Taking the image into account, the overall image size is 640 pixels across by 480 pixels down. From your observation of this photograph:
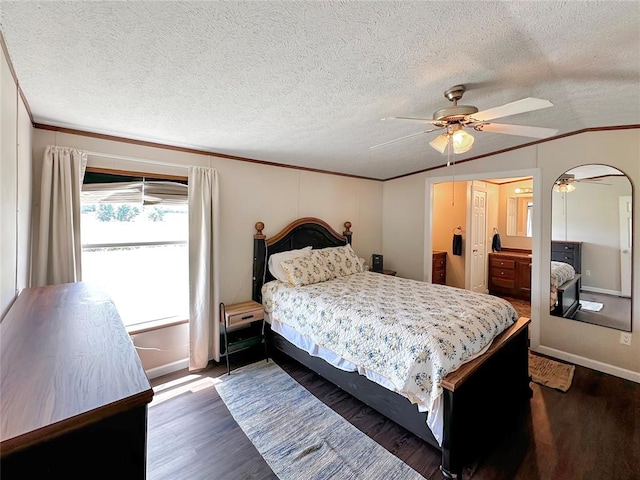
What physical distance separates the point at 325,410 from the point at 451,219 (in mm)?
4356

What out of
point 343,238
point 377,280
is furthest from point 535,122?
point 343,238

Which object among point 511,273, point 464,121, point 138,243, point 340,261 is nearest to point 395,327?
point 464,121

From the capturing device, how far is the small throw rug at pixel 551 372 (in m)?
2.71

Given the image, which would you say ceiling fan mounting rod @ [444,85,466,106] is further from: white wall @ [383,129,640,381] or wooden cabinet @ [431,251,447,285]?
wooden cabinet @ [431,251,447,285]

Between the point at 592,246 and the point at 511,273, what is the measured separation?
2276 mm

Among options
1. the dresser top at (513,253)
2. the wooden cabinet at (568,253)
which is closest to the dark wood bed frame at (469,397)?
the wooden cabinet at (568,253)

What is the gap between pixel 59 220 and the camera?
2.22 m

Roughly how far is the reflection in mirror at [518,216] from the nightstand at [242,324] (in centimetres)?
→ 450

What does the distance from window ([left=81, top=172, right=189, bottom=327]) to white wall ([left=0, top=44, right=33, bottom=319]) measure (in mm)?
516

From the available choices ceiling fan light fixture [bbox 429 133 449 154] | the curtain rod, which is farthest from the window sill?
ceiling fan light fixture [bbox 429 133 449 154]

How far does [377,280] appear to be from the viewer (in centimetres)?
346

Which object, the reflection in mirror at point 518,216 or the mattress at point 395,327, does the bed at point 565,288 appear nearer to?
the mattress at point 395,327

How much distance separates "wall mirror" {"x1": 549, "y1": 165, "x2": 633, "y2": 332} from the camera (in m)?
2.94

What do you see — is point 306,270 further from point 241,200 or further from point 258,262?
point 241,200
